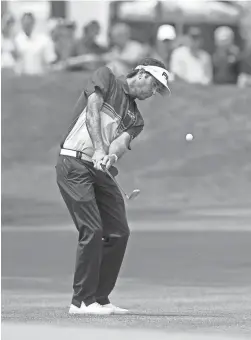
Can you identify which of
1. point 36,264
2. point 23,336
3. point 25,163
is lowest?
point 25,163

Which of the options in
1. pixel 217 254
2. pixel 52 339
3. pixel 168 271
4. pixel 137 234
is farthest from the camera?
pixel 137 234

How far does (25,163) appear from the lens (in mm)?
18203

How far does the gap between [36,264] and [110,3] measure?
9.65 meters

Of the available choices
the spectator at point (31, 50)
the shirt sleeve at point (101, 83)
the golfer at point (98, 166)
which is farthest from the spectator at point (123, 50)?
the shirt sleeve at point (101, 83)

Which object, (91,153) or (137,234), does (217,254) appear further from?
(91,153)

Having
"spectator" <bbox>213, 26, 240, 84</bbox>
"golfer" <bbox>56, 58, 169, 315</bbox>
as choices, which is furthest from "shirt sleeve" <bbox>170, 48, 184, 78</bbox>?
"golfer" <bbox>56, 58, 169, 315</bbox>

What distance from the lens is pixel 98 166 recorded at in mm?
8484

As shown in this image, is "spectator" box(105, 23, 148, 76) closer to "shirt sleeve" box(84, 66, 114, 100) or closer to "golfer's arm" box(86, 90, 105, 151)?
Result: "shirt sleeve" box(84, 66, 114, 100)

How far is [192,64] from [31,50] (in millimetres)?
2430

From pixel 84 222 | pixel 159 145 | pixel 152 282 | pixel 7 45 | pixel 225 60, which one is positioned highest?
pixel 84 222

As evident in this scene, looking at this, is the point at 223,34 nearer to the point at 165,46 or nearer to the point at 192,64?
the point at 192,64

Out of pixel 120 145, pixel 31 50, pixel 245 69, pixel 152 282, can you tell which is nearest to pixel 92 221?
pixel 120 145

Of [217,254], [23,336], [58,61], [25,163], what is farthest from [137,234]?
[23,336]

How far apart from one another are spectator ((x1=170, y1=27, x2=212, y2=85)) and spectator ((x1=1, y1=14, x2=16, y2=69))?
92.8 inches
